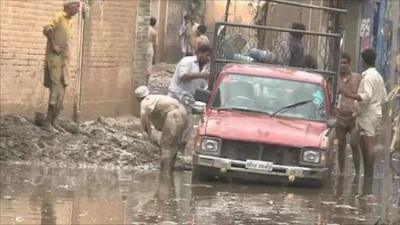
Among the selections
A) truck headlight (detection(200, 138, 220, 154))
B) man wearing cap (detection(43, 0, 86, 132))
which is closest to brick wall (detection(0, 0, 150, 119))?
man wearing cap (detection(43, 0, 86, 132))

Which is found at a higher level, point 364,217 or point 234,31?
point 234,31

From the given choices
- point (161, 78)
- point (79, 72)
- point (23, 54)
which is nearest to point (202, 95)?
point (23, 54)

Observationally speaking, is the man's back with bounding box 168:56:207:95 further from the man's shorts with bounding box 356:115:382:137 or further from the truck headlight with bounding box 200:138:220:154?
the man's shorts with bounding box 356:115:382:137

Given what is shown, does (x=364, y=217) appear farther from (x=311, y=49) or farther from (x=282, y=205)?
(x=311, y=49)

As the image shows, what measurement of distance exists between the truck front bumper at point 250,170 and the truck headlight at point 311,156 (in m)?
0.12

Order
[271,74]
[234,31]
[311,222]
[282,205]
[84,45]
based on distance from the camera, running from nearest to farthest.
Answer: [311,222] → [282,205] → [271,74] → [234,31] → [84,45]

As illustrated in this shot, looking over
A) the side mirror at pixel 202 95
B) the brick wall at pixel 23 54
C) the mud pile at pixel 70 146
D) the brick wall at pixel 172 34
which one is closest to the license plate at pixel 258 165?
the side mirror at pixel 202 95

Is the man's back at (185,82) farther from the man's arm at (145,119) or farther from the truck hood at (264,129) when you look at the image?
the truck hood at (264,129)

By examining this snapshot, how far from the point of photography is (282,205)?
477 inches

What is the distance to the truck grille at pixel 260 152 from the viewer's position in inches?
513

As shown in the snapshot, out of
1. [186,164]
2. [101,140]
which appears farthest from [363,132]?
[101,140]

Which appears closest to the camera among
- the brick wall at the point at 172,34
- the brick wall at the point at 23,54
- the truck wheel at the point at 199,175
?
the truck wheel at the point at 199,175

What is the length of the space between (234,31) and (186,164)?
3.12 m

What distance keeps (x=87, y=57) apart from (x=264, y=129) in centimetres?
658
